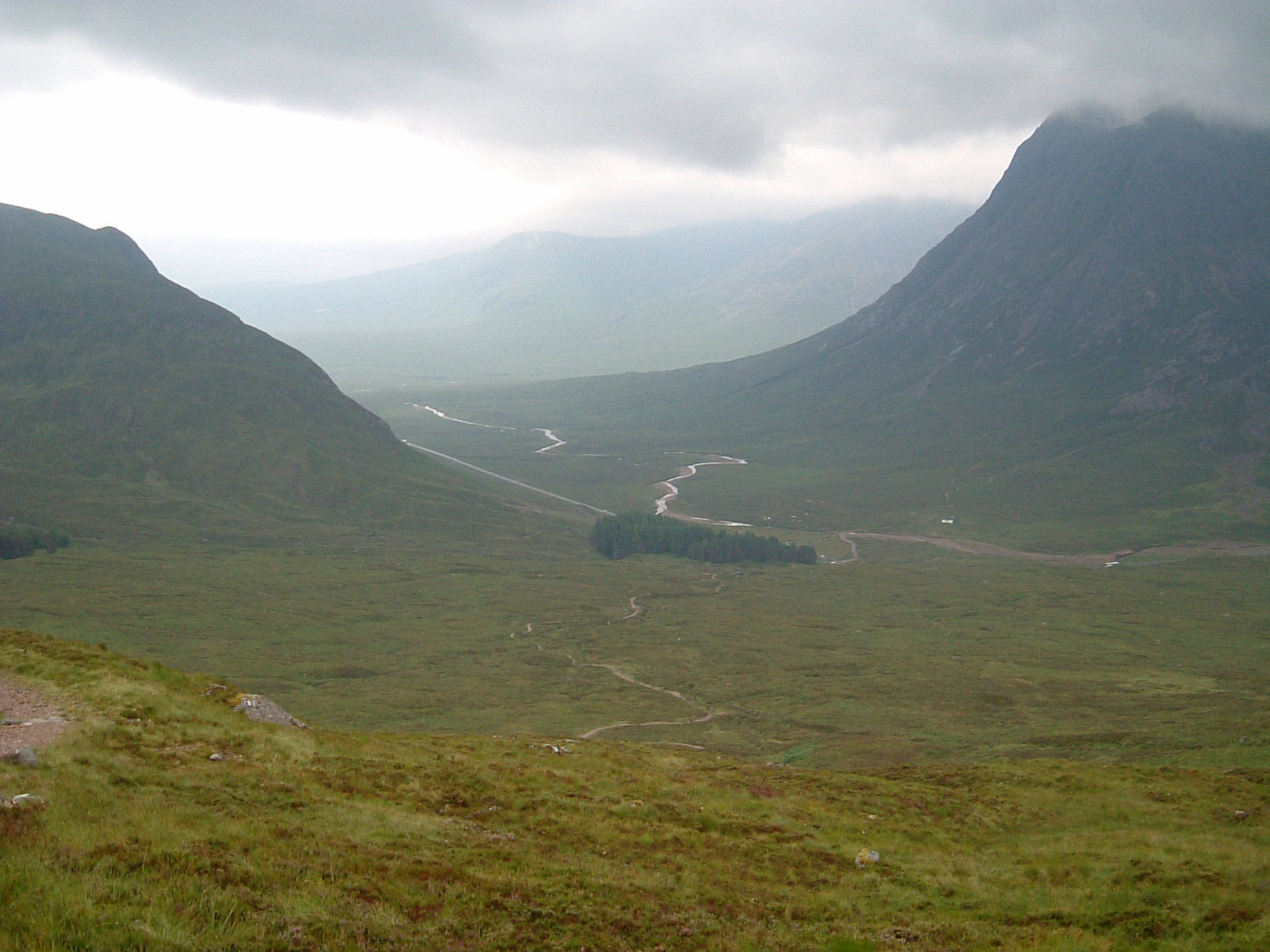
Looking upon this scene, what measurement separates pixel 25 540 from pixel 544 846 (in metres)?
167

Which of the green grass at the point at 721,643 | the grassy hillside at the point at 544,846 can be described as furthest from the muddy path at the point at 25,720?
the green grass at the point at 721,643

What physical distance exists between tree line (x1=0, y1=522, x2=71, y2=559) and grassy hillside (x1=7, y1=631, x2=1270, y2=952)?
139 metres

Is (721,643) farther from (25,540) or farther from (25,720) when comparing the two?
(25,540)

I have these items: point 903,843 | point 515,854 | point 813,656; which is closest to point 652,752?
point 903,843

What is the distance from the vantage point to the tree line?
519ft

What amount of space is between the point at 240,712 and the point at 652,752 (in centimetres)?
1951

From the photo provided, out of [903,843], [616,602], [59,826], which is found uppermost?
[59,826]

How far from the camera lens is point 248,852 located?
2128cm

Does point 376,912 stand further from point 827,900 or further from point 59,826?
point 827,900

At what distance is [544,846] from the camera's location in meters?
27.2

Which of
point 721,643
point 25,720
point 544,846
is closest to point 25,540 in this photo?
point 721,643

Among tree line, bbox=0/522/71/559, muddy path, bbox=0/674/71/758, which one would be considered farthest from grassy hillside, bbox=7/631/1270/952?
tree line, bbox=0/522/71/559

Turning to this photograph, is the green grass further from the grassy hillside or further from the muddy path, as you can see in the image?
the muddy path

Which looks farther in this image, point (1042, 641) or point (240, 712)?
point (1042, 641)
